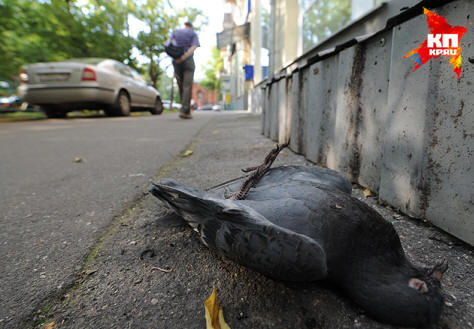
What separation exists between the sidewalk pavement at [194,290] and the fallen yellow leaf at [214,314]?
2 cm

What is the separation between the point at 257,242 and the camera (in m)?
0.58

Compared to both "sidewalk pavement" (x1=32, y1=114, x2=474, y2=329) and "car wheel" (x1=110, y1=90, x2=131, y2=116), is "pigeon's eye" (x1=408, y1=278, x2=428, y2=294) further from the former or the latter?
"car wheel" (x1=110, y1=90, x2=131, y2=116)

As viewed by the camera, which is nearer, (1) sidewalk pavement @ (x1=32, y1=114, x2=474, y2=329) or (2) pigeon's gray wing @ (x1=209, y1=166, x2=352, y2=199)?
(1) sidewalk pavement @ (x1=32, y1=114, x2=474, y2=329)

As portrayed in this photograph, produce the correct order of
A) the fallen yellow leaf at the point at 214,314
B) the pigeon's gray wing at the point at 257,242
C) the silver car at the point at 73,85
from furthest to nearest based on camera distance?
the silver car at the point at 73,85 → the fallen yellow leaf at the point at 214,314 → the pigeon's gray wing at the point at 257,242

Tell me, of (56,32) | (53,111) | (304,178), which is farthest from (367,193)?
(56,32)

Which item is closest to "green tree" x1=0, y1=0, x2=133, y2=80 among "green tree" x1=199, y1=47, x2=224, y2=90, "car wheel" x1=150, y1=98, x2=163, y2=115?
"car wheel" x1=150, y1=98, x2=163, y2=115

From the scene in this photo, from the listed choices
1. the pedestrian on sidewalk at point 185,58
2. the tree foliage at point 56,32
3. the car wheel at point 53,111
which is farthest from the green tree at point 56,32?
the pedestrian on sidewalk at point 185,58

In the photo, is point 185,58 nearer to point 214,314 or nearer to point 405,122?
point 405,122

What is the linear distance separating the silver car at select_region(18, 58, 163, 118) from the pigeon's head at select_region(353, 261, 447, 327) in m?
7.95

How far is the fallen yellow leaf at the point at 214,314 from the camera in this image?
65cm

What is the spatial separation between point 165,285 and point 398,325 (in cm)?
60

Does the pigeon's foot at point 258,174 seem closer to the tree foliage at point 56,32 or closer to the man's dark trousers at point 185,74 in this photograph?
the man's dark trousers at point 185,74

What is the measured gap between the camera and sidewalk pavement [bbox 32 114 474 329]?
67cm

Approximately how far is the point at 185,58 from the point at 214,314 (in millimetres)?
6549
